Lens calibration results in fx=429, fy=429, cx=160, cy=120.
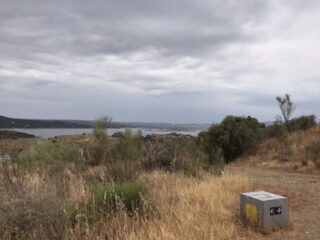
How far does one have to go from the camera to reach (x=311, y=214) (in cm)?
843

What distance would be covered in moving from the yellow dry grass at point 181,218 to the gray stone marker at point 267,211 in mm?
326

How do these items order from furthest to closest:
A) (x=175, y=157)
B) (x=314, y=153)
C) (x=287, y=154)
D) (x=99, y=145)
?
1. (x=287, y=154)
2. (x=314, y=153)
3. (x=99, y=145)
4. (x=175, y=157)

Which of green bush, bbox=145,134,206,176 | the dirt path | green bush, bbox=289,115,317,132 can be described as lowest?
the dirt path

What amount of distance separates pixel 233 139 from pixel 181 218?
62.7 ft

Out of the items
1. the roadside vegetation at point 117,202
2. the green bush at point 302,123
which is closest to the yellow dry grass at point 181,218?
the roadside vegetation at point 117,202

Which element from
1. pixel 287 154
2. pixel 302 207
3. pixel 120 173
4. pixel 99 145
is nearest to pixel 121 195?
pixel 120 173

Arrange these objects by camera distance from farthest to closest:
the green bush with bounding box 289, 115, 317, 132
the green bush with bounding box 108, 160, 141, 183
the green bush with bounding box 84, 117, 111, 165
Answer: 1. the green bush with bounding box 289, 115, 317, 132
2. the green bush with bounding box 84, 117, 111, 165
3. the green bush with bounding box 108, 160, 141, 183

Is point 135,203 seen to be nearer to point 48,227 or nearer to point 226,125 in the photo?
point 48,227

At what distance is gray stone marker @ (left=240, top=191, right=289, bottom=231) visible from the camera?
23.4ft

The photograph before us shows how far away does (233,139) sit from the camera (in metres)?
25.5

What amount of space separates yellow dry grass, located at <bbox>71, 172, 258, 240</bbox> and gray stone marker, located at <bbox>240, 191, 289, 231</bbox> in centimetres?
33

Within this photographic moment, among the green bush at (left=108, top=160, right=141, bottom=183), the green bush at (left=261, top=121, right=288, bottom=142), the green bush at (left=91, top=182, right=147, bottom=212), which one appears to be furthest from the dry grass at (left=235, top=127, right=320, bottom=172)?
the green bush at (left=91, top=182, right=147, bottom=212)

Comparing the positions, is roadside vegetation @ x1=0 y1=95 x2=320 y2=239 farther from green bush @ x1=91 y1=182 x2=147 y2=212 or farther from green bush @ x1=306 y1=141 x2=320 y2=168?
green bush @ x1=306 y1=141 x2=320 y2=168

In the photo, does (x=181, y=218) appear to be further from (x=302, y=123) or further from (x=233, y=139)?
(x=302, y=123)
